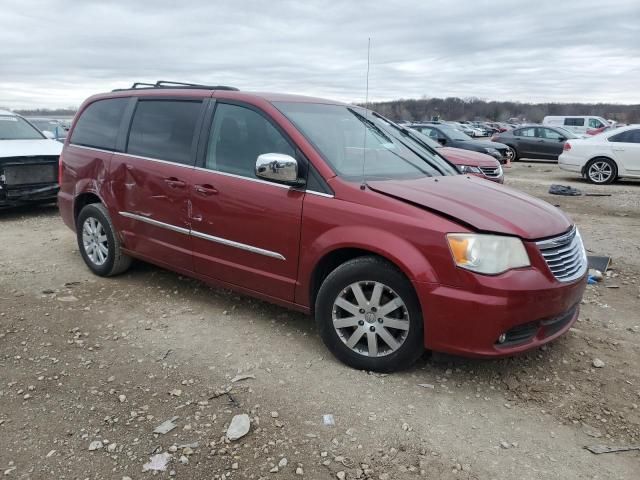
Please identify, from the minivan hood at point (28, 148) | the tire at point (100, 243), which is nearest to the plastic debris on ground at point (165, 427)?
the tire at point (100, 243)

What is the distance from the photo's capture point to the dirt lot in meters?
2.64

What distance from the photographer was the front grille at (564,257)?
322 cm

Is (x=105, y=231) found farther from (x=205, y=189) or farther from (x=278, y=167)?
(x=278, y=167)

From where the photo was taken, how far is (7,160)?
7.99 m

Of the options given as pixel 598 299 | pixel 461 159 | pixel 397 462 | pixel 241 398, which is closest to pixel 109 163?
pixel 241 398

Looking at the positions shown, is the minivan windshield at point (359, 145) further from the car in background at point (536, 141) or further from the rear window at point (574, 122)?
the rear window at point (574, 122)

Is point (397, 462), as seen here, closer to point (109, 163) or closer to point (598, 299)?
point (598, 299)

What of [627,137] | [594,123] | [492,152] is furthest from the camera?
[594,123]

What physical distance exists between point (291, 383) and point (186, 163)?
78.2 inches

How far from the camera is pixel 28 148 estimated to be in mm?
8562

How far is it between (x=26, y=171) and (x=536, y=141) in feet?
55.5

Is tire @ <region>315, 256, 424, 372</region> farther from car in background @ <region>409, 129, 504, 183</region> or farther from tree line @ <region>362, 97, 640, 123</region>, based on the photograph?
tree line @ <region>362, 97, 640, 123</region>

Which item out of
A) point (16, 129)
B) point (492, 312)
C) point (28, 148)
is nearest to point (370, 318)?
point (492, 312)

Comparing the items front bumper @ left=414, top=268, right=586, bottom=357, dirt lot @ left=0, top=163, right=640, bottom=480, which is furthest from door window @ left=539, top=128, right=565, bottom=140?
front bumper @ left=414, top=268, right=586, bottom=357
